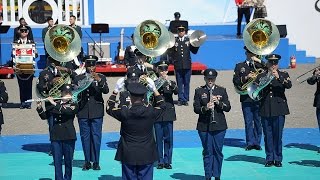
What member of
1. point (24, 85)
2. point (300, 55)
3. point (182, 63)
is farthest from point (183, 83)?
point (300, 55)

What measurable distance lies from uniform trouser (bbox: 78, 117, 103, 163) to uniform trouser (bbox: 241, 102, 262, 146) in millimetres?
3072

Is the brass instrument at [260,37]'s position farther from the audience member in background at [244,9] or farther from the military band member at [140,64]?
the audience member in background at [244,9]

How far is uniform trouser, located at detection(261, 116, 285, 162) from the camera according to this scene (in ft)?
45.6

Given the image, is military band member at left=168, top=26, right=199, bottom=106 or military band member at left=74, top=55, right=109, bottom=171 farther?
military band member at left=168, top=26, right=199, bottom=106

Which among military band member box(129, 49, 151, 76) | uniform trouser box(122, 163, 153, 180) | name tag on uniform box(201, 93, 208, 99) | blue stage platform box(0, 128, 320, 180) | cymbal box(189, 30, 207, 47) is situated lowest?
blue stage platform box(0, 128, 320, 180)

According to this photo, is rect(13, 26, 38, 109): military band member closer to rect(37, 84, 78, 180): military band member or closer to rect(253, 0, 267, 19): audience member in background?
rect(37, 84, 78, 180): military band member

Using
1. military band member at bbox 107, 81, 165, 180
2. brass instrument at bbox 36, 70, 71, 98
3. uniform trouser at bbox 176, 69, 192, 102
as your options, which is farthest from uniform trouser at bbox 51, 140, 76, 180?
uniform trouser at bbox 176, 69, 192, 102

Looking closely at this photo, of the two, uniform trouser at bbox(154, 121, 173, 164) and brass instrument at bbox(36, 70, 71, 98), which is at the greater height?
brass instrument at bbox(36, 70, 71, 98)

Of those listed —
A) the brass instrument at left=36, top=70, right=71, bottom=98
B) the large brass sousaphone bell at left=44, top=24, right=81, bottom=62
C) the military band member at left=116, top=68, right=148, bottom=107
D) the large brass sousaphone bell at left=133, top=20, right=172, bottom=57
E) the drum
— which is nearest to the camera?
the military band member at left=116, top=68, right=148, bottom=107

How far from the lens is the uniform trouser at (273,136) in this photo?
45.6 ft

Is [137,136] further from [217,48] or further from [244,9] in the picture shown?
[244,9]

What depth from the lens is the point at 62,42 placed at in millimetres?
14398

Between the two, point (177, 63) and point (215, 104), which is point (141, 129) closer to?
point (215, 104)

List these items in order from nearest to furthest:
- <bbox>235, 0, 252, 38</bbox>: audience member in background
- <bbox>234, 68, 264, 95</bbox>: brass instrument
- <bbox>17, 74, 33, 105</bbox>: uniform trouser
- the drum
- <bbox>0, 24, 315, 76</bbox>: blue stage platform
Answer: <bbox>234, 68, 264, 95</bbox>: brass instrument, the drum, <bbox>17, 74, 33, 105</bbox>: uniform trouser, <bbox>0, 24, 315, 76</bbox>: blue stage platform, <bbox>235, 0, 252, 38</bbox>: audience member in background
